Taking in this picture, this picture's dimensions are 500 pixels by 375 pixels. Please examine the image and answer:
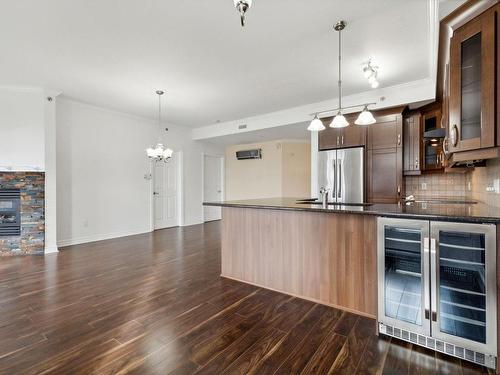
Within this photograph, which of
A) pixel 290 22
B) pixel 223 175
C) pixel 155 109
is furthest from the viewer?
pixel 223 175

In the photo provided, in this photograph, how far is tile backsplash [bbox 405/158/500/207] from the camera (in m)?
2.89

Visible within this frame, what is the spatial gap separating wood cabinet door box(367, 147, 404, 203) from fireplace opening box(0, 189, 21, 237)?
19.9 ft

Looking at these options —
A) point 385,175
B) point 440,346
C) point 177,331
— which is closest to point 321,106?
point 385,175

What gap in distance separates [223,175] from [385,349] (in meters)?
7.17

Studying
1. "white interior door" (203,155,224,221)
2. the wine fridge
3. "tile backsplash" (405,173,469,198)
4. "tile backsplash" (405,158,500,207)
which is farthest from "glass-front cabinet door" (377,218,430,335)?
"white interior door" (203,155,224,221)

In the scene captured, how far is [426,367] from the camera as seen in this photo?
5.37 feet

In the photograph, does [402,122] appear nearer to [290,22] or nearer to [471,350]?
[290,22]

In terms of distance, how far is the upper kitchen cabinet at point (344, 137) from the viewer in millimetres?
4672

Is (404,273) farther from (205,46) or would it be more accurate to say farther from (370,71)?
(205,46)

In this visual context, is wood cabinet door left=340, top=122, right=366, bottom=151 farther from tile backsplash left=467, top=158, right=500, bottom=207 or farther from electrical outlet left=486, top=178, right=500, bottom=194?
electrical outlet left=486, top=178, right=500, bottom=194

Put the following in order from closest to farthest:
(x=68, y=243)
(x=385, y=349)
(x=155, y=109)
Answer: (x=385, y=349), (x=68, y=243), (x=155, y=109)

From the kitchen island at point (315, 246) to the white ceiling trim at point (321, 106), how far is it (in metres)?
2.20

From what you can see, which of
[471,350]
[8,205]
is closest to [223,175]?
[8,205]

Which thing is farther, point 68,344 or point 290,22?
point 290,22
